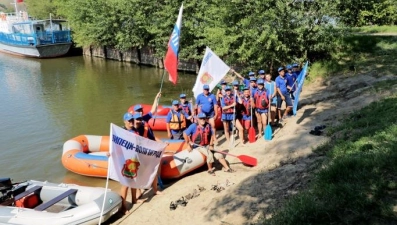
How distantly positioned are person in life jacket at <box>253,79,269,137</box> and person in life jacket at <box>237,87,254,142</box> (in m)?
0.21

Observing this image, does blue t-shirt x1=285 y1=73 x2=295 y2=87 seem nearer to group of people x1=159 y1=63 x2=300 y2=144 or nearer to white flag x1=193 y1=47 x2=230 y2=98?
group of people x1=159 y1=63 x2=300 y2=144

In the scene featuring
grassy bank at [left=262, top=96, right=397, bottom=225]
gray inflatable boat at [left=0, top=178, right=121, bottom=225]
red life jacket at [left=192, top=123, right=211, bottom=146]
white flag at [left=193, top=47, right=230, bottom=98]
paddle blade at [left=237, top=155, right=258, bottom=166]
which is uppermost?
white flag at [left=193, top=47, right=230, bottom=98]

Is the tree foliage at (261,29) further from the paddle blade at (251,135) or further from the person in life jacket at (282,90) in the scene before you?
the paddle blade at (251,135)

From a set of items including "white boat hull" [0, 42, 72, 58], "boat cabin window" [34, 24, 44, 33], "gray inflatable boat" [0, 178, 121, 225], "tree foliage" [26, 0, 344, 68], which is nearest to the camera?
"gray inflatable boat" [0, 178, 121, 225]

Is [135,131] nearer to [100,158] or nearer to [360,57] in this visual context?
[100,158]

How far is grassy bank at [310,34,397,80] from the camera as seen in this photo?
1636cm

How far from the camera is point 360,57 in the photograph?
17766 millimetres

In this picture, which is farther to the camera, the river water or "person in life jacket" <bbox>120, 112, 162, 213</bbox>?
the river water

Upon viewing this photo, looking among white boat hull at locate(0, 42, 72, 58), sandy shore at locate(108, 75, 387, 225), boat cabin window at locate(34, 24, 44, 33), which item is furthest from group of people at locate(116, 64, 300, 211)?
boat cabin window at locate(34, 24, 44, 33)

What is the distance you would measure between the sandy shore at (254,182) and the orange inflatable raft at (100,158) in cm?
31

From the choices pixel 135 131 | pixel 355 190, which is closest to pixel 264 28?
pixel 135 131

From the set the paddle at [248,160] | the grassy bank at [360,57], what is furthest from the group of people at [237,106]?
the grassy bank at [360,57]

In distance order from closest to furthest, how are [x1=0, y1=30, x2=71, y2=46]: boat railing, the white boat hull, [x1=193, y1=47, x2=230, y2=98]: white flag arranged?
[x1=193, y1=47, x2=230, y2=98]: white flag
the white boat hull
[x1=0, y1=30, x2=71, y2=46]: boat railing

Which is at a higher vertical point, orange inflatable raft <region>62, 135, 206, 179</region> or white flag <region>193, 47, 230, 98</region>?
white flag <region>193, 47, 230, 98</region>
